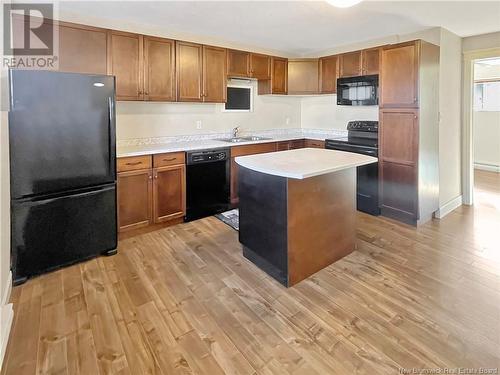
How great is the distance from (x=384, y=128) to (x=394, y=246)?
153cm

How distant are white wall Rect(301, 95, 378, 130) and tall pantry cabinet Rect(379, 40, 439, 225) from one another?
847 mm

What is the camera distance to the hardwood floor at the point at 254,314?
5.86 feet

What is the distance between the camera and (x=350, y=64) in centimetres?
450

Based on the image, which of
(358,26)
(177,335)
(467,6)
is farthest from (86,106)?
(467,6)

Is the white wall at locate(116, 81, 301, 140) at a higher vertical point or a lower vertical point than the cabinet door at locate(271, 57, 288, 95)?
lower

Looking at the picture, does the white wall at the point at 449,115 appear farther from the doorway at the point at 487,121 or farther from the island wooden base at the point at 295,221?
the doorway at the point at 487,121

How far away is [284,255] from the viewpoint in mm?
2523

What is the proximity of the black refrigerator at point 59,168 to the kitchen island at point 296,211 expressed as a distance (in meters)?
1.32

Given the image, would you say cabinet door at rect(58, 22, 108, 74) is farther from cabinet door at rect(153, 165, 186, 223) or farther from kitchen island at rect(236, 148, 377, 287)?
kitchen island at rect(236, 148, 377, 287)

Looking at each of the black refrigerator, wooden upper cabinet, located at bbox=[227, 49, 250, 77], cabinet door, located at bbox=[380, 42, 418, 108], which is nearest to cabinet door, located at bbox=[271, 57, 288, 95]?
wooden upper cabinet, located at bbox=[227, 49, 250, 77]

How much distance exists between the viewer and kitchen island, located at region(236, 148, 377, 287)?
2453 mm

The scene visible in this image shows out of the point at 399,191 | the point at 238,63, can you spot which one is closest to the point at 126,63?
the point at 238,63

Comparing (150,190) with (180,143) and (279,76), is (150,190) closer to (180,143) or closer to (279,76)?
(180,143)

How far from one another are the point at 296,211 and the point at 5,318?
2097 mm
